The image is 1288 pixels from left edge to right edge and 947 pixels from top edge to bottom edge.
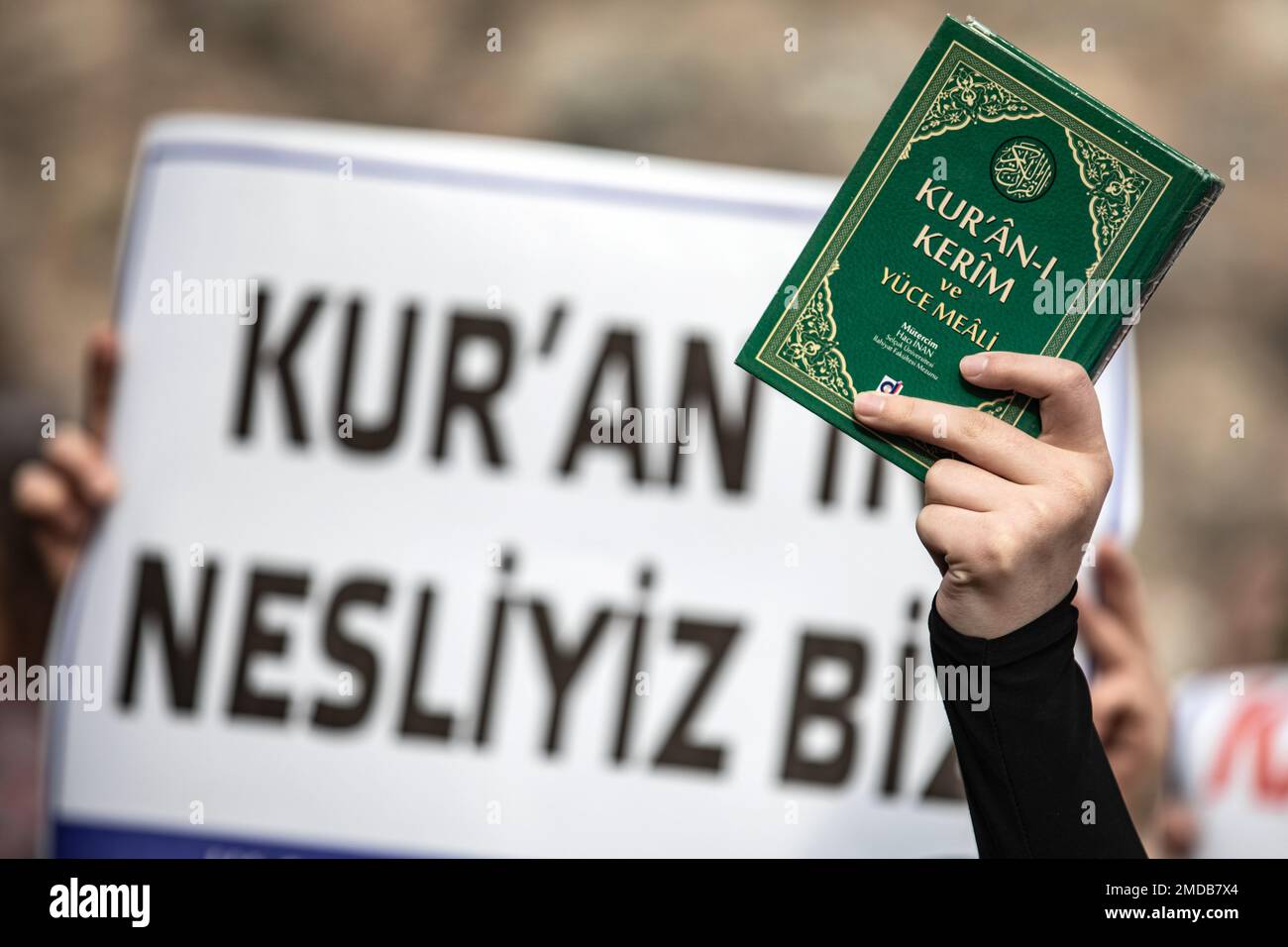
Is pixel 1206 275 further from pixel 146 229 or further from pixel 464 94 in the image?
pixel 146 229

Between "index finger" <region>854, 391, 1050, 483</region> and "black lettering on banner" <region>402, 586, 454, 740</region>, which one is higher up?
"index finger" <region>854, 391, 1050, 483</region>

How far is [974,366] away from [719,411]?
0.73 meters

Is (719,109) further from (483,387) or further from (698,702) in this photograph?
(698,702)

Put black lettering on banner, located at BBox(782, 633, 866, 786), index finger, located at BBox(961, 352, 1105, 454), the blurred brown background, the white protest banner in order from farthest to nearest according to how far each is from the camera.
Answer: the blurred brown background, the white protest banner, black lettering on banner, located at BBox(782, 633, 866, 786), index finger, located at BBox(961, 352, 1105, 454)

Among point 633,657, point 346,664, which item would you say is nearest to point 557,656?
point 633,657

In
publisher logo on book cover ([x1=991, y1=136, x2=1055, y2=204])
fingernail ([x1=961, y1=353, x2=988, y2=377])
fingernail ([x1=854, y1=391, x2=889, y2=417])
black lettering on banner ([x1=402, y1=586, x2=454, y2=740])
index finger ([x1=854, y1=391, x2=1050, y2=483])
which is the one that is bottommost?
black lettering on banner ([x1=402, y1=586, x2=454, y2=740])

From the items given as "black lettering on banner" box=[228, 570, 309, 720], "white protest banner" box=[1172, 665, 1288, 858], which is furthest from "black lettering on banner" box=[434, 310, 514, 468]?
"white protest banner" box=[1172, 665, 1288, 858]

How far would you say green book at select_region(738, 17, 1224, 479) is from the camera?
0.89 metres

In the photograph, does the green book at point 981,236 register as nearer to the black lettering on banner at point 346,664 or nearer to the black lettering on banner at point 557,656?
the black lettering on banner at point 557,656

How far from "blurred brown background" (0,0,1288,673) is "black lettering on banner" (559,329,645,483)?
2.26m

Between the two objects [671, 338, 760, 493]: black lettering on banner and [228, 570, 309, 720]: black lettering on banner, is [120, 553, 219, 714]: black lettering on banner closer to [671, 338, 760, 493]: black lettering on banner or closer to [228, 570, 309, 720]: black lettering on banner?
[228, 570, 309, 720]: black lettering on banner

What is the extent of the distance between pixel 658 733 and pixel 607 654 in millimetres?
120

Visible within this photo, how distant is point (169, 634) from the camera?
157cm

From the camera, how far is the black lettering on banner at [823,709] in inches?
60.9
